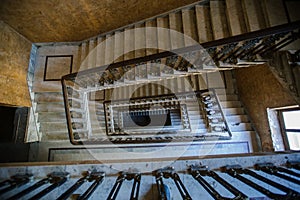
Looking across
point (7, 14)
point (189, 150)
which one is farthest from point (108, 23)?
point (189, 150)

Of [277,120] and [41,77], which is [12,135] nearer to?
[41,77]

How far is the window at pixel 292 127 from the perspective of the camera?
248 centimetres

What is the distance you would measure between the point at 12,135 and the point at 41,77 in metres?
1.17

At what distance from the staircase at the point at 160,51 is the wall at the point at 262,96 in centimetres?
20

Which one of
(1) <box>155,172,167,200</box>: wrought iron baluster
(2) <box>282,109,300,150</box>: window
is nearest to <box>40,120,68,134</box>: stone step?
(1) <box>155,172,167,200</box>: wrought iron baluster

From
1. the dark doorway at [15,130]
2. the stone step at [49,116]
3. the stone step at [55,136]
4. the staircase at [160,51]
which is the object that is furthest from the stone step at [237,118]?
the dark doorway at [15,130]

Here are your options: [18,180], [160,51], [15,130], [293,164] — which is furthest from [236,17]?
[15,130]

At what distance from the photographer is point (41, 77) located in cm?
326

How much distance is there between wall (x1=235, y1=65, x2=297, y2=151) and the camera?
2.58 metres

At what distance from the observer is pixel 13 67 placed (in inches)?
108

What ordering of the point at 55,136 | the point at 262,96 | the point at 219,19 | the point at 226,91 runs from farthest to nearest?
the point at 226,91 → the point at 55,136 → the point at 262,96 → the point at 219,19

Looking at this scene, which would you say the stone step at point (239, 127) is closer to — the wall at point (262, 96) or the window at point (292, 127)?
the wall at point (262, 96)

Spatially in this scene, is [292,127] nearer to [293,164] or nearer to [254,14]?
[254,14]

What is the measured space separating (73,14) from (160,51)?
146 centimetres
